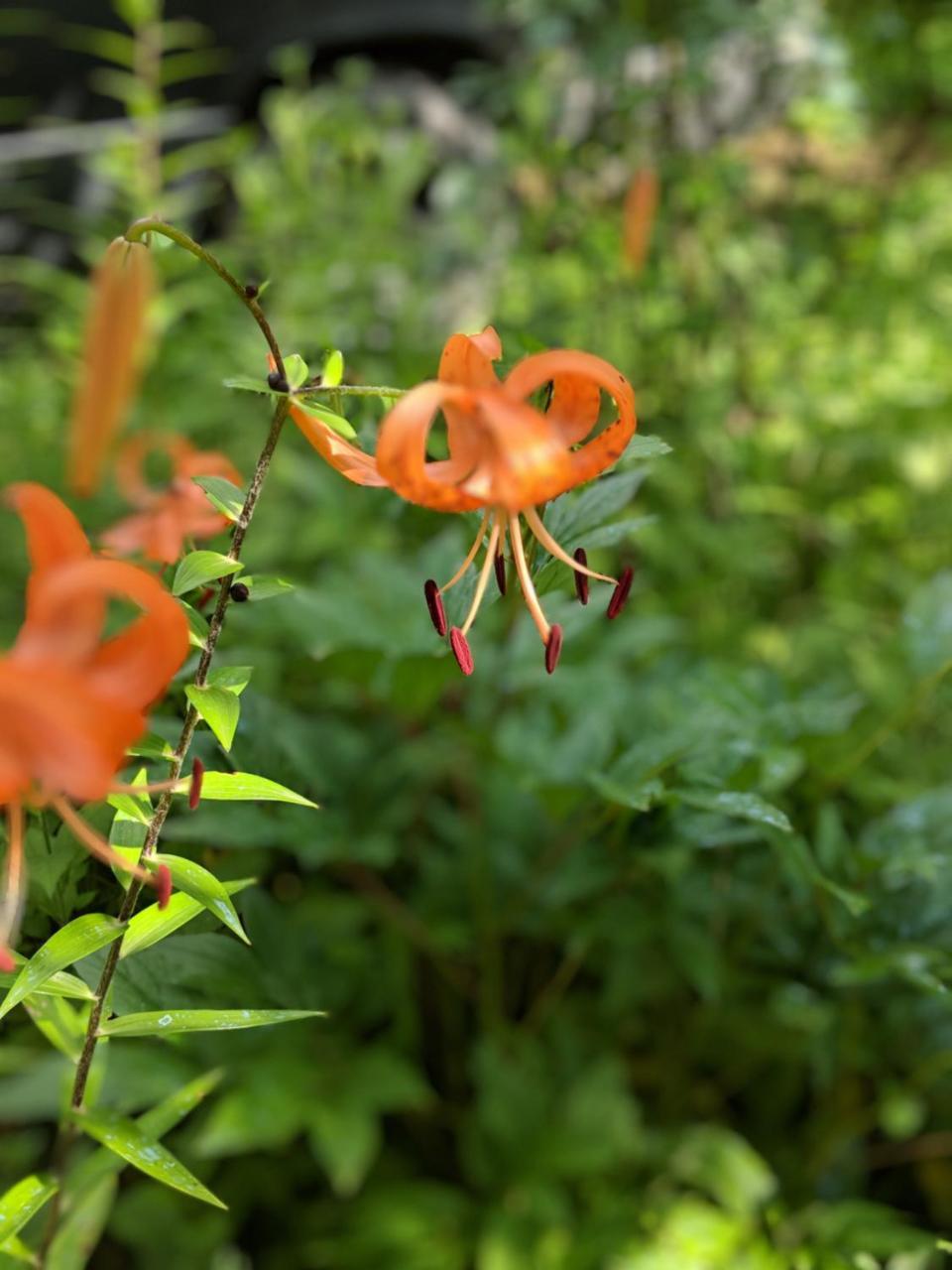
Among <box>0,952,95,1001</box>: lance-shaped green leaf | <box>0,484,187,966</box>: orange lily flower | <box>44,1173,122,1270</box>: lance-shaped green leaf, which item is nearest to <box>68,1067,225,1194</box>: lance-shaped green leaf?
<box>44,1173,122,1270</box>: lance-shaped green leaf

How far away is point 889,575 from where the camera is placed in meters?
1.39

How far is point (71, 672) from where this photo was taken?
356mm

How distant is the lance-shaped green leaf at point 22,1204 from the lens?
484 millimetres

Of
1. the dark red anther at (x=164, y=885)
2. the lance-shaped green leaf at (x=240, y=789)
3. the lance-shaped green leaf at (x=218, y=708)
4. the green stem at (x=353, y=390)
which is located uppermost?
the green stem at (x=353, y=390)

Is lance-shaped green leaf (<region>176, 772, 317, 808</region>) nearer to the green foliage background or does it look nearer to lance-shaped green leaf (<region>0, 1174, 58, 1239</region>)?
the green foliage background

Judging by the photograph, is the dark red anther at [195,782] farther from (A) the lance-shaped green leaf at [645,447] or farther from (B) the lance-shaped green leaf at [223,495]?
(A) the lance-shaped green leaf at [645,447]

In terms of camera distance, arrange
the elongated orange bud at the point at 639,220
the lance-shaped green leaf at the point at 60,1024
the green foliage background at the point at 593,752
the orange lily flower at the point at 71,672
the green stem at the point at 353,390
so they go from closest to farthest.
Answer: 1. the orange lily flower at the point at 71,672
2. the green stem at the point at 353,390
3. the lance-shaped green leaf at the point at 60,1024
4. the green foliage background at the point at 593,752
5. the elongated orange bud at the point at 639,220

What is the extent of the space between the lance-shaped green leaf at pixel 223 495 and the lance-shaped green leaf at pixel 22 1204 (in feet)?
1.02

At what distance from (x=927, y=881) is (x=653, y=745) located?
→ 0.23m

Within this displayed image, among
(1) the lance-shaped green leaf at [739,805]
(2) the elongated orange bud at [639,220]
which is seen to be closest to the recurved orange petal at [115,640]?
(1) the lance-shaped green leaf at [739,805]

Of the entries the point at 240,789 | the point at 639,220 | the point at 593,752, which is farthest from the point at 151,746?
the point at 639,220

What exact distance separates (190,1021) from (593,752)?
1.46ft

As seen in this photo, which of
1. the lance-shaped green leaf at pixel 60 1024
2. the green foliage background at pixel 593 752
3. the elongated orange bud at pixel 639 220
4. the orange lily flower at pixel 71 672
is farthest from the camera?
the elongated orange bud at pixel 639 220

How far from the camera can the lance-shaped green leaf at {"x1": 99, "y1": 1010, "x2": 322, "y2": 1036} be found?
0.47 metres
